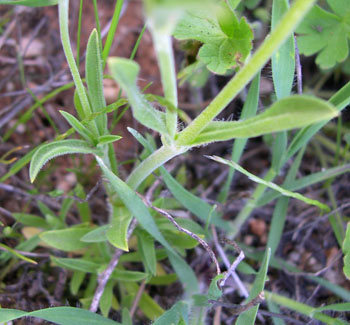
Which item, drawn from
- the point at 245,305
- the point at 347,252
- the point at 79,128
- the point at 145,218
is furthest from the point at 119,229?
the point at 347,252

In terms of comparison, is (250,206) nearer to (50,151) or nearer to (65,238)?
(65,238)

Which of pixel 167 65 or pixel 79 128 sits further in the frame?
pixel 79 128

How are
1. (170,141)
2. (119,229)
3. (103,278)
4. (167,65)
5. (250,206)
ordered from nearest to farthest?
1. (167,65)
2. (170,141)
3. (119,229)
4. (103,278)
5. (250,206)

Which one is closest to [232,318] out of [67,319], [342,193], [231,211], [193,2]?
[231,211]

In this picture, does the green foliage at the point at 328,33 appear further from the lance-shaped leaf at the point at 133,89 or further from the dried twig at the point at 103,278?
the dried twig at the point at 103,278

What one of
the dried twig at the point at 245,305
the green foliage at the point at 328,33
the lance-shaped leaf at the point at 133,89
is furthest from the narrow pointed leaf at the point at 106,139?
the green foliage at the point at 328,33

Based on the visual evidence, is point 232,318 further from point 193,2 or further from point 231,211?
point 193,2

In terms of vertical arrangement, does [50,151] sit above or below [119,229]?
above

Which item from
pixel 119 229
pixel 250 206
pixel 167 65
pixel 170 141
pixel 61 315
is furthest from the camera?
pixel 250 206
